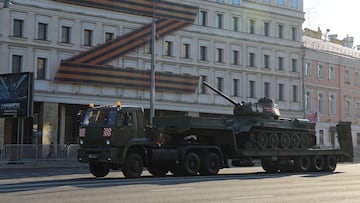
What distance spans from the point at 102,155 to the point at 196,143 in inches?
180

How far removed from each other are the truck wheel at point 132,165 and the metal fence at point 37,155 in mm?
13044

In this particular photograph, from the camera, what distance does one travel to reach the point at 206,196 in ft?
49.5

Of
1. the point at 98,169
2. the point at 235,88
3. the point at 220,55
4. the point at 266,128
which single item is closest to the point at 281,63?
the point at 235,88

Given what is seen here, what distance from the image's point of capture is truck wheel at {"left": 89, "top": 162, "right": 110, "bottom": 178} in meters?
23.3

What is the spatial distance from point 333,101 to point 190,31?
22.2 m

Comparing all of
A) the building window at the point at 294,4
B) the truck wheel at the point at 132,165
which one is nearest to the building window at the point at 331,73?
the building window at the point at 294,4

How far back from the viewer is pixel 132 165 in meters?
22.5

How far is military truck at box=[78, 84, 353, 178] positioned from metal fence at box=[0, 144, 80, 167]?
12.0 meters

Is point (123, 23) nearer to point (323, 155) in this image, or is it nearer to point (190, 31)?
point (190, 31)

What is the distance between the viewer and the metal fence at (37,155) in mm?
35219

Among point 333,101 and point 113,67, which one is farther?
point 333,101

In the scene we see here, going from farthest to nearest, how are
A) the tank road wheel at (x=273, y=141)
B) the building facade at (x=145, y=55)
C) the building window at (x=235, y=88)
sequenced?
1. the building window at (x=235, y=88)
2. the building facade at (x=145, y=55)
3. the tank road wheel at (x=273, y=141)

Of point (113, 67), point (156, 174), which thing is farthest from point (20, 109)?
point (156, 174)

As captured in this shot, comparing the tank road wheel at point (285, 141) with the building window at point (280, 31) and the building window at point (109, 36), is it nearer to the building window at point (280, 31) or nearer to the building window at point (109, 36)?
the building window at point (109, 36)
